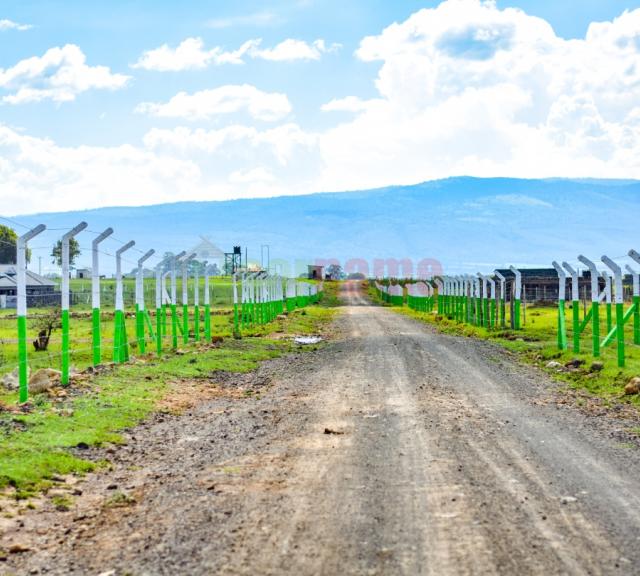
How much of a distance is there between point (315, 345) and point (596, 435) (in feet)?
70.5

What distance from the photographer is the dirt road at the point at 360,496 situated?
24.4 ft

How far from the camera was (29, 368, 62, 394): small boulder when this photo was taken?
58.4 feet

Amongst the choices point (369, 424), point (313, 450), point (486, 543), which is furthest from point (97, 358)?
point (486, 543)

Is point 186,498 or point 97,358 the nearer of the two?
point 186,498

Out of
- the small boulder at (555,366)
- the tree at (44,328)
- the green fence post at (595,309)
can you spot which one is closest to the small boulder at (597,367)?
the small boulder at (555,366)

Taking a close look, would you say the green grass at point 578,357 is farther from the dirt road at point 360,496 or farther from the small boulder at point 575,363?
the dirt road at point 360,496

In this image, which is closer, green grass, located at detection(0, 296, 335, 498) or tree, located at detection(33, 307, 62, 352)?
green grass, located at detection(0, 296, 335, 498)

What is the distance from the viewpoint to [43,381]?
58.9 feet

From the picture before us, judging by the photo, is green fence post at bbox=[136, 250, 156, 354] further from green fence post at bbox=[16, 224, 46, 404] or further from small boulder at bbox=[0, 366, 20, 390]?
green fence post at bbox=[16, 224, 46, 404]

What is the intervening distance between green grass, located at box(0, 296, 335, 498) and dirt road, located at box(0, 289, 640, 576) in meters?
0.59

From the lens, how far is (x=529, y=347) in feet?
102

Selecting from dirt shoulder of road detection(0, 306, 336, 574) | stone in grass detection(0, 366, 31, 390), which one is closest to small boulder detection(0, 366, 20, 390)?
stone in grass detection(0, 366, 31, 390)

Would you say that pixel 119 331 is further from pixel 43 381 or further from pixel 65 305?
pixel 43 381

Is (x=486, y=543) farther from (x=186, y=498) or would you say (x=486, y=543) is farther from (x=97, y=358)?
(x=97, y=358)
